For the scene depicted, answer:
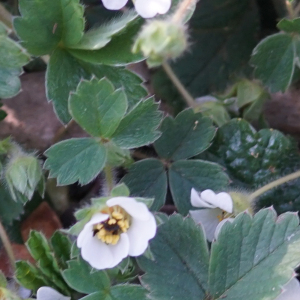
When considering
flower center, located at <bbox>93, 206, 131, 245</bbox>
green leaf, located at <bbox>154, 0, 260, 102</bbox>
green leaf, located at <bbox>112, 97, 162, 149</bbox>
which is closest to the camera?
flower center, located at <bbox>93, 206, 131, 245</bbox>

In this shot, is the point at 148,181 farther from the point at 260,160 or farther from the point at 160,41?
the point at 160,41

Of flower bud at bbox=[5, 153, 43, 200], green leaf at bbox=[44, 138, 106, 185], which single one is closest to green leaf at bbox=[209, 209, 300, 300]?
green leaf at bbox=[44, 138, 106, 185]

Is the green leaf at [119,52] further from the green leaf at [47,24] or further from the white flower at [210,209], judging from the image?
the white flower at [210,209]

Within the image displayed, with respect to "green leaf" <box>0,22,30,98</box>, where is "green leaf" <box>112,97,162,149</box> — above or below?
below

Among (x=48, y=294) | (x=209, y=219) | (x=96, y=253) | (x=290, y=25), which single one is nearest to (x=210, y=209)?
(x=209, y=219)

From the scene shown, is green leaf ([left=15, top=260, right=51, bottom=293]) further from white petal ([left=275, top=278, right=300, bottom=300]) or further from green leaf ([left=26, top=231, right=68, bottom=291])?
white petal ([left=275, top=278, right=300, bottom=300])

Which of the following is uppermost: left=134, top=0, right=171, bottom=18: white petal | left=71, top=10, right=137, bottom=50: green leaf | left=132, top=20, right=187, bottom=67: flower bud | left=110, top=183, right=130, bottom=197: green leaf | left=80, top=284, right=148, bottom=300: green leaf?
left=134, top=0, right=171, bottom=18: white petal
